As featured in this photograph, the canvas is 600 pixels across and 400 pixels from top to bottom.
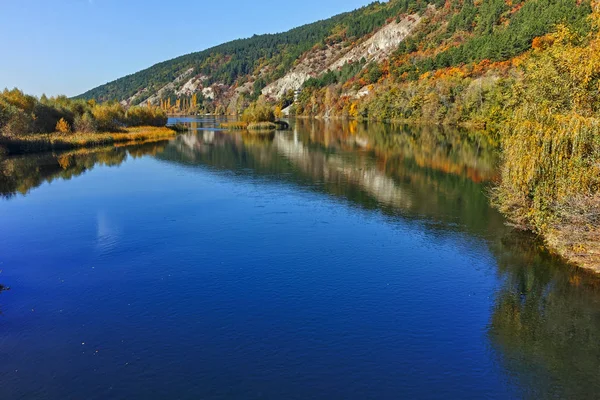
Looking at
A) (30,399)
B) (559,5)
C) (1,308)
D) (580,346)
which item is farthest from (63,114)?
(559,5)

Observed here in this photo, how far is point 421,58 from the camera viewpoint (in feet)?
487

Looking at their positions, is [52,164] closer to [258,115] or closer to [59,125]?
[59,125]

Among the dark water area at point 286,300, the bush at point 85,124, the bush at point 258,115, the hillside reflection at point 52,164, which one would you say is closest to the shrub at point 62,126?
the bush at point 85,124

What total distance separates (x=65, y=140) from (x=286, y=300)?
61.7 m

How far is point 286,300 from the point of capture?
56.7ft

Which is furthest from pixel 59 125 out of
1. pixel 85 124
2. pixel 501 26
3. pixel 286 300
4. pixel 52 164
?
pixel 501 26

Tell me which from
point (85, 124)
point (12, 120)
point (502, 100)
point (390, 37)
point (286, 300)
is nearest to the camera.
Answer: point (286, 300)

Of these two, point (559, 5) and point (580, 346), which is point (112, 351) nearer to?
point (580, 346)

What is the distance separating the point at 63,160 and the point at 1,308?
43164mm

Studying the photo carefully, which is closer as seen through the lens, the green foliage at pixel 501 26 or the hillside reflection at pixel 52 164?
the hillside reflection at pixel 52 164

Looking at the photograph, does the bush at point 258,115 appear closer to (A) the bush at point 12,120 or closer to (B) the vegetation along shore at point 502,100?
(B) the vegetation along shore at point 502,100

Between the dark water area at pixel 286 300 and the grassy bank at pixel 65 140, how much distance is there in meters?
27.5

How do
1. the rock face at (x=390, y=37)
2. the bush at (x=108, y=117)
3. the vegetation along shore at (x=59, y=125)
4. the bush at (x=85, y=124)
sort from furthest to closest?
1. the rock face at (x=390, y=37)
2. the bush at (x=108, y=117)
3. the bush at (x=85, y=124)
4. the vegetation along shore at (x=59, y=125)

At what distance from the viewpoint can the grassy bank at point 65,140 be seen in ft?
192
